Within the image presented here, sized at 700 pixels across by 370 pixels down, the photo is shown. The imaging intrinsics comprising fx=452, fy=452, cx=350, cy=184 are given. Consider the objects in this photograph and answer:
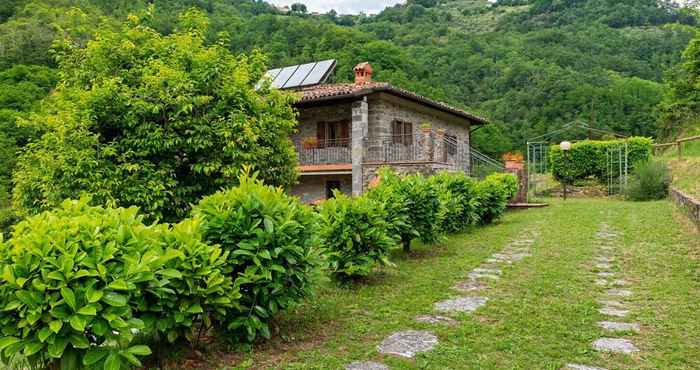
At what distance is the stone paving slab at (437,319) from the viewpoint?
155 inches

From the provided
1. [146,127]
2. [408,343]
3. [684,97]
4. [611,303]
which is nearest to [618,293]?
[611,303]

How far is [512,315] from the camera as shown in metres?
4.11

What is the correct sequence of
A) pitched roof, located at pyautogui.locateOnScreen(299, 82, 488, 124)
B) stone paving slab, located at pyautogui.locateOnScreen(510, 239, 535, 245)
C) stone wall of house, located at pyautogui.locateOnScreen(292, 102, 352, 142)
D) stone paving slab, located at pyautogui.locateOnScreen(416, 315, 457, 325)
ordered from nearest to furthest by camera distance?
stone paving slab, located at pyautogui.locateOnScreen(416, 315, 457, 325) → stone paving slab, located at pyautogui.locateOnScreen(510, 239, 535, 245) → pitched roof, located at pyautogui.locateOnScreen(299, 82, 488, 124) → stone wall of house, located at pyautogui.locateOnScreen(292, 102, 352, 142)

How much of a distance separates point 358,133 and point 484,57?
81.4 feet

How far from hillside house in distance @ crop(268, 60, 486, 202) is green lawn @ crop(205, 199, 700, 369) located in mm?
6785

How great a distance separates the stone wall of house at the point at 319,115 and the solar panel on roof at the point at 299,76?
1.81 m

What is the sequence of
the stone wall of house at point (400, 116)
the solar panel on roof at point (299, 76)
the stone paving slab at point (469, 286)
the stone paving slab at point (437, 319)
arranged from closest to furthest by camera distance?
the stone paving slab at point (437, 319) < the stone paving slab at point (469, 286) < the stone wall of house at point (400, 116) < the solar panel on roof at point (299, 76)

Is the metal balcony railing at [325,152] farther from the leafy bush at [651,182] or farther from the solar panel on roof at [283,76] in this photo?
the leafy bush at [651,182]

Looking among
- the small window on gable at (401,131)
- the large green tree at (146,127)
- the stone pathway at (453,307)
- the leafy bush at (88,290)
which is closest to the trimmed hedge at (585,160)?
the small window on gable at (401,131)

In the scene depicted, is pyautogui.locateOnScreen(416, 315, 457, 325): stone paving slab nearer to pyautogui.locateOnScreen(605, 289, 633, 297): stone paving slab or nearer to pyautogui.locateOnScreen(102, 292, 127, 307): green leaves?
pyautogui.locateOnScreen(605, 289, 633, 297): stone paving slab

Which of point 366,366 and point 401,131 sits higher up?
point 401,131

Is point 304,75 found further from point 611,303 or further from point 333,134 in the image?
point 611,303

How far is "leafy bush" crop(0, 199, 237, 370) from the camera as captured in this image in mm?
2184

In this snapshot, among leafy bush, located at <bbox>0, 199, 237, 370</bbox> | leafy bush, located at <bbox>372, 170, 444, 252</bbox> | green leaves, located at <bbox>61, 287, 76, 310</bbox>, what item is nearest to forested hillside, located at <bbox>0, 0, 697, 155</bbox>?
leafy bush, located at <bbox>372, 170, 444, 252</bbox>
